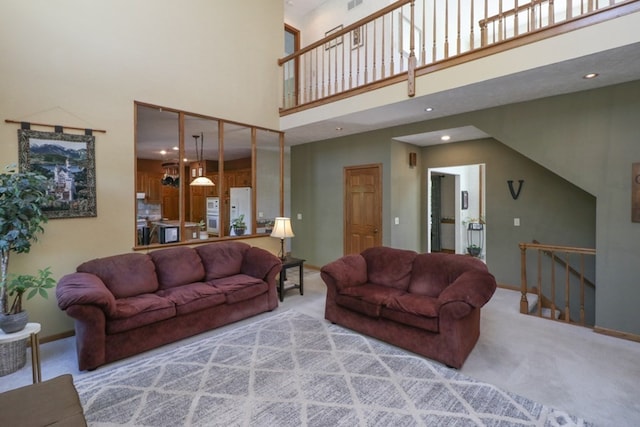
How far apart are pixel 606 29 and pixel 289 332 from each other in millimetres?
3926

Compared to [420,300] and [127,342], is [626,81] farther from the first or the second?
[127,342]

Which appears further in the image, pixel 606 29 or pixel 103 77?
pixel 103 77

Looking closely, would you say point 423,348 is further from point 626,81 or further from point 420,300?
point 626,81

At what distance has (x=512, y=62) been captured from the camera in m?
3.00

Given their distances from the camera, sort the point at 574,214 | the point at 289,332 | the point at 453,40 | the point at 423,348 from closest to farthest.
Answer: the point at 423,348 < the point at 289,332 < the point at 574,214 < the point at 453,40

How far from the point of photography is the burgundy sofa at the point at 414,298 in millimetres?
2670


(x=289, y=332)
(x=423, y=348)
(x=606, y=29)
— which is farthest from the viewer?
(x=289, y=332)

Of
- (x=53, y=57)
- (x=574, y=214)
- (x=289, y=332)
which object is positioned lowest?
(x=289, y=332)

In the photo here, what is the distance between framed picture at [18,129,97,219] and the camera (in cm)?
312

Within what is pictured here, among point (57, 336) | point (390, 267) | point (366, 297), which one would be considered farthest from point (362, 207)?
point (57, 336)

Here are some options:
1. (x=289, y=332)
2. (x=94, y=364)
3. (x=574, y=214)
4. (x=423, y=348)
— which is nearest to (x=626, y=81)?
(x=574, y=214)

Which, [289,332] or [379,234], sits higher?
[379,234]

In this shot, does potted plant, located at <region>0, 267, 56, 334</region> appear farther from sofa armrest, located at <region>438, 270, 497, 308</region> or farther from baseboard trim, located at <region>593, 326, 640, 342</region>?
baseboard trim, located at <region>593, 326, 640, 342</region>

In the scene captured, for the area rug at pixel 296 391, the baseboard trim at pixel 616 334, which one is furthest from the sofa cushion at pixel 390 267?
the baseboard trim at pixel 616 334
